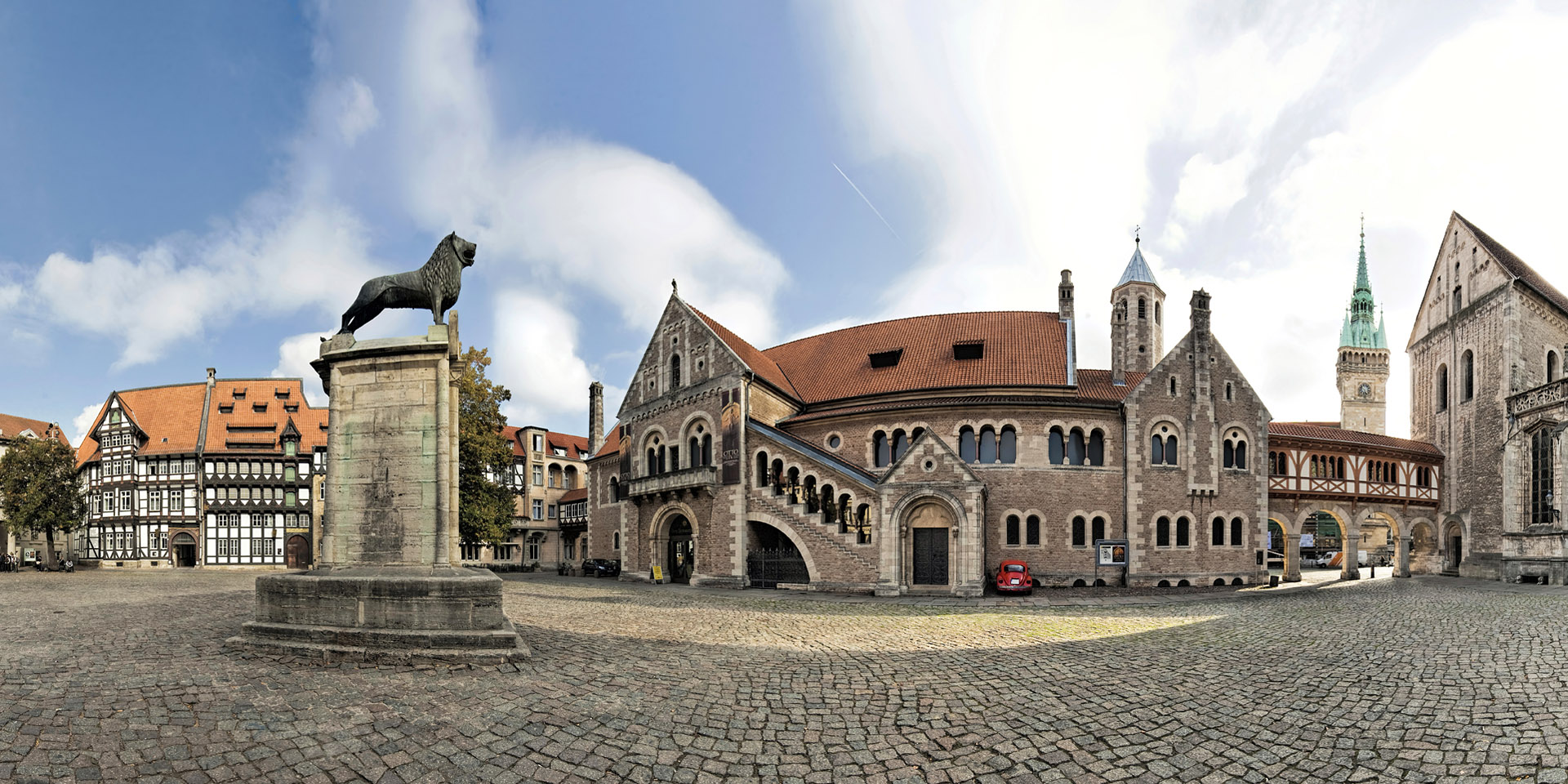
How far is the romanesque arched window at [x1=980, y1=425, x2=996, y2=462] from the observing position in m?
30.3

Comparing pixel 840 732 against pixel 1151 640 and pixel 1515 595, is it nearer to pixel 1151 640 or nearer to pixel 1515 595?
pixel 1151 640

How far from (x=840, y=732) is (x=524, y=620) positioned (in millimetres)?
10391

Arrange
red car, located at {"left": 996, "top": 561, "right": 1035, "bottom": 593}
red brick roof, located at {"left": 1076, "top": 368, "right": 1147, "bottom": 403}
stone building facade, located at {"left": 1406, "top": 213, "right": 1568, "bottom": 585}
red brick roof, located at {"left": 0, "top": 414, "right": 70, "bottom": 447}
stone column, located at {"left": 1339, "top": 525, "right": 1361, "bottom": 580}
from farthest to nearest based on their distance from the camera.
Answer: red brick roof, located at {"left": 0, "top": 414, "right": 70, "bottom": 447} → stone column, located at {"left": 1339, "top": 525, "right": 1361, "bottom": 580} → stone building facade, located at {"left": 1406, "top": 213, "right": 1568, "bottom": 585} → red brick roof, located at {"left": 1076, "top": 368, "right": 1147, "bottom": 403} → red car, located at {"left": 996, "top": 561, "right": 1035, "bottom": 593}

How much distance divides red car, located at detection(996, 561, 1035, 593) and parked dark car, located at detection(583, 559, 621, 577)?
21.0m

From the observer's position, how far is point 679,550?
33656 mm

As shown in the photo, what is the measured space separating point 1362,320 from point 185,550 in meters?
115

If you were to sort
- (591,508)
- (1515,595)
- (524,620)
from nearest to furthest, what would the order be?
(524,620) → (1515,595) → (591,508)

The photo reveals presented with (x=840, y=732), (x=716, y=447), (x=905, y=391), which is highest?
(x=905, y=391)

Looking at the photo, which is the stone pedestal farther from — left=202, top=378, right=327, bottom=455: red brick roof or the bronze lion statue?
left=202, top=378, right=327, bottom=455: red brick roof

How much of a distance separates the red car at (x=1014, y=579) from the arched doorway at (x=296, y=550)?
163 ft

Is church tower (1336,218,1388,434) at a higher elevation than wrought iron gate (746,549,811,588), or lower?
higher

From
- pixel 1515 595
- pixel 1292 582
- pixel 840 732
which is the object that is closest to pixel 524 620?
pixel 840 732

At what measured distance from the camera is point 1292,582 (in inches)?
1298

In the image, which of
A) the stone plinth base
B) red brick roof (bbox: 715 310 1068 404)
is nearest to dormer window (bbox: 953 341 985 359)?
red brick roof (bbox: 715 310 1068 404)
